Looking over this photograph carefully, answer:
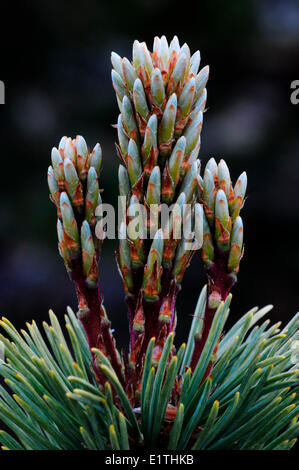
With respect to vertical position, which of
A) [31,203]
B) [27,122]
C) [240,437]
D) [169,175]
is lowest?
[240,437]

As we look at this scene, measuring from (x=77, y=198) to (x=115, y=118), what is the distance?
2175mm

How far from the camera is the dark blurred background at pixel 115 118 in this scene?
8.40ft

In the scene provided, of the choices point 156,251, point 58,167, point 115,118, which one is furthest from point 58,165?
point 115,118

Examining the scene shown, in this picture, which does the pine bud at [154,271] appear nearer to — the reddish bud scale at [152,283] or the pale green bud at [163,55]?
the reddish bud scale at [152,283]

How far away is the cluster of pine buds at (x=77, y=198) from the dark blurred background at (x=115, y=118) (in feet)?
6.49

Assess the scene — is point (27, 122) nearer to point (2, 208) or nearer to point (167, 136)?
point (2, 208)

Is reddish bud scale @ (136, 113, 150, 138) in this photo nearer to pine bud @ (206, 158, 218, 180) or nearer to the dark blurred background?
pine bud @ (206, 158, 218, 180)

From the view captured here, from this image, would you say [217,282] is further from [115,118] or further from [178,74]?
[115,118]

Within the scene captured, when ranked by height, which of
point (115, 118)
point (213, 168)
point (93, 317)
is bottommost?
point (93, 317)

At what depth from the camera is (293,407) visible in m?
0.48

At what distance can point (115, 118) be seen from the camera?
261 cm

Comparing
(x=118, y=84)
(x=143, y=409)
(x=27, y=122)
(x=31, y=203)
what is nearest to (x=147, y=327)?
(x=143, y=409)

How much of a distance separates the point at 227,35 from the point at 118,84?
2.24 m

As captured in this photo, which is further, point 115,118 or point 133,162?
point 115,118
